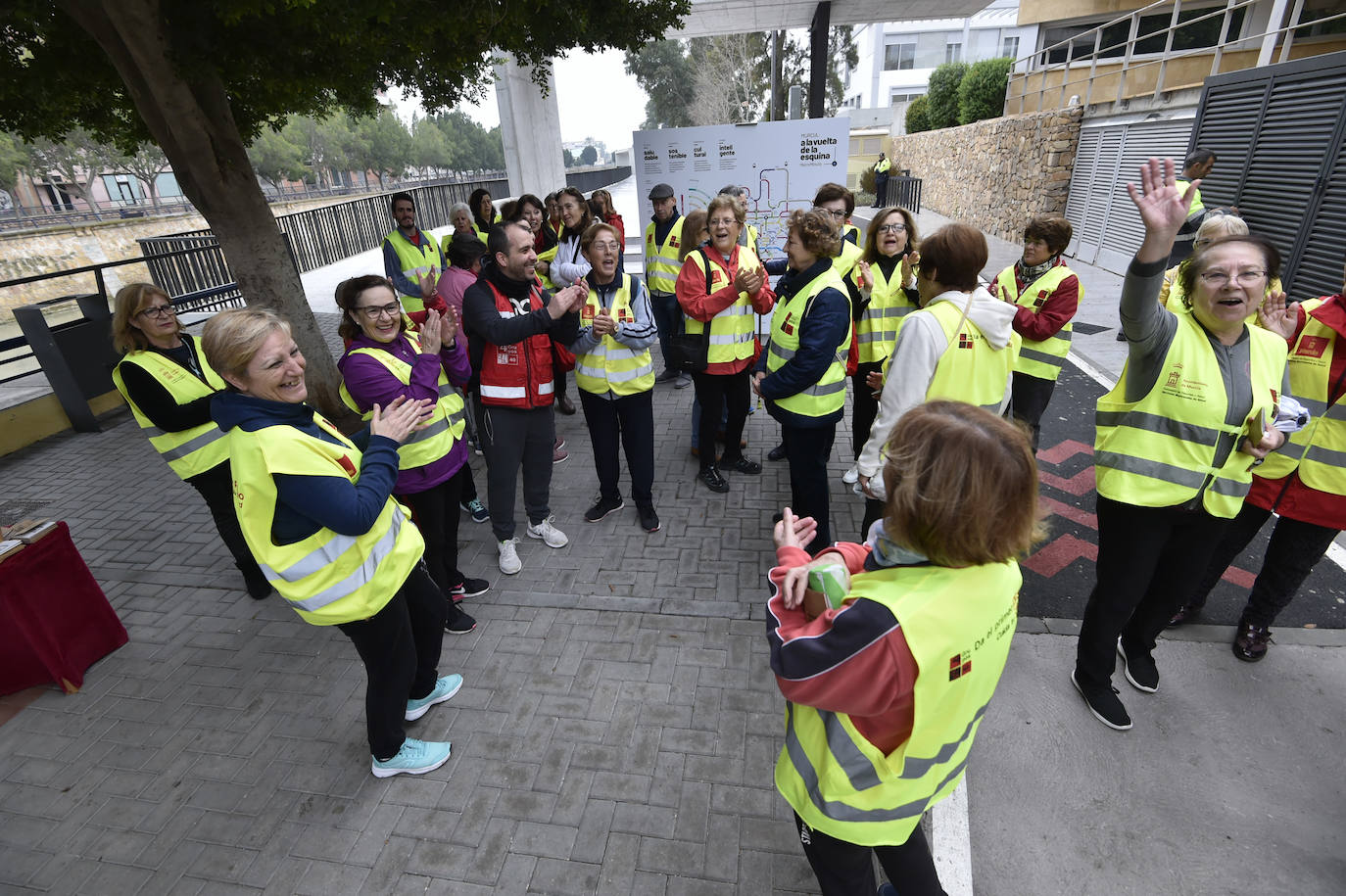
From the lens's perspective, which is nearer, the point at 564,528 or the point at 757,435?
the point at 564,528

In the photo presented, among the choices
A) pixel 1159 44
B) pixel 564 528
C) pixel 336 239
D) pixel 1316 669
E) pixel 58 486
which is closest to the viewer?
pixel 1316 669

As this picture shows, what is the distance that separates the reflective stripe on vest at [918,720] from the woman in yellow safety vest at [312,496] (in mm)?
1543

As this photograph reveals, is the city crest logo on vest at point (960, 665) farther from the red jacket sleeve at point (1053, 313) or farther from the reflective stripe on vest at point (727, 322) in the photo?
the reflective stripe on vest at point (727, 322)

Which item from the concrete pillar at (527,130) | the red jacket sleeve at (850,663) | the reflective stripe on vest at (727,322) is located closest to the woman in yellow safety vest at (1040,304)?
the reflective stripe on vest at (727,322)

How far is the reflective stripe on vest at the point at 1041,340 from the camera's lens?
3.82 m

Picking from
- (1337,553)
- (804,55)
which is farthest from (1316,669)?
(804,55)

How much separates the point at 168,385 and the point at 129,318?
40 cm

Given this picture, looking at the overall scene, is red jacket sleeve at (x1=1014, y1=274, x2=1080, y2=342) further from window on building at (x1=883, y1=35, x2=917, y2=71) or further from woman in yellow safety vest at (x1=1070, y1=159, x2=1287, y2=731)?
window on building at (x1=883, y1=35, x2=917, y2=71)

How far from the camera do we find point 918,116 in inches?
1116

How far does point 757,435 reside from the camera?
6.02 meters

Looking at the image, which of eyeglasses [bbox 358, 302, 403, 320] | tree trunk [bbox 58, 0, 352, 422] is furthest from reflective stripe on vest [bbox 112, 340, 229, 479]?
eyeglasses [bbox 358, 302, 403, 320]

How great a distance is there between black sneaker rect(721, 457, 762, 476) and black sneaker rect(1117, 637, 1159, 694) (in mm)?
2774

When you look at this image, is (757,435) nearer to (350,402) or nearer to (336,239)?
(350,402)

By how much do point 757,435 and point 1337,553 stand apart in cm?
398
